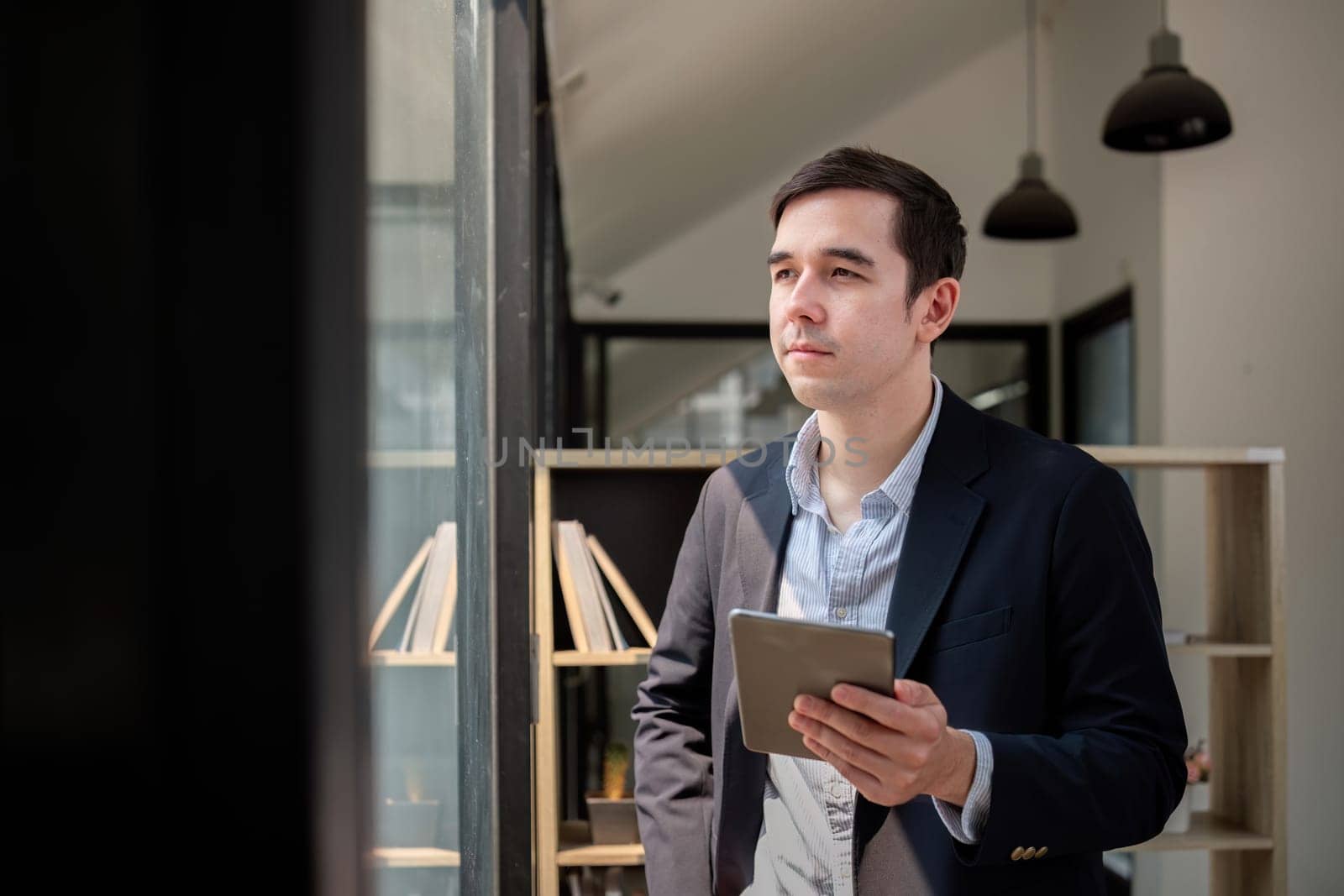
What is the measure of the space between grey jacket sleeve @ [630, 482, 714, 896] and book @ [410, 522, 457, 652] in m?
0.51

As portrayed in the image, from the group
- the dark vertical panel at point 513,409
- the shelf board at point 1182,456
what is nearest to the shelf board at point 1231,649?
the shelf board at point 1182,456

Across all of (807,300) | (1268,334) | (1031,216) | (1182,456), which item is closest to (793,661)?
(807,300)

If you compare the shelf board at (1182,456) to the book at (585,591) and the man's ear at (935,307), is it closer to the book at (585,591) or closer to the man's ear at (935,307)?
the man's ear at (935,307)

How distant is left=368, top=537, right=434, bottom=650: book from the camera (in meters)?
0.77

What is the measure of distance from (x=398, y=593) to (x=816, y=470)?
2.92ft

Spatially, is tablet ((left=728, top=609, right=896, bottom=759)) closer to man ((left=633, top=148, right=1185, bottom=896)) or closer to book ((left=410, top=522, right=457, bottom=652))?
man ((left=633, top=148, right=1185, bottom=896))

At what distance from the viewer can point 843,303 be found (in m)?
1.54

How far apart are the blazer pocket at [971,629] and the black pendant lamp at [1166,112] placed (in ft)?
7.94

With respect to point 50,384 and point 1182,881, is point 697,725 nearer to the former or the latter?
point 50,384

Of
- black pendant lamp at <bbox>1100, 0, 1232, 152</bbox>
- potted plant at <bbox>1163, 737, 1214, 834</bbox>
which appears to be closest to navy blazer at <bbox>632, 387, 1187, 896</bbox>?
A: potted plant at <bbox>1163, 737, 1214, 834</bbox>

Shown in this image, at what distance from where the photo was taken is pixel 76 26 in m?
0.21

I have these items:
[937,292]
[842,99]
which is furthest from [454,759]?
[842,99]

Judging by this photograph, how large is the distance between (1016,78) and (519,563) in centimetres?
549

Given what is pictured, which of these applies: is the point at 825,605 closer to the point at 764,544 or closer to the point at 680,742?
the point at 764,544
